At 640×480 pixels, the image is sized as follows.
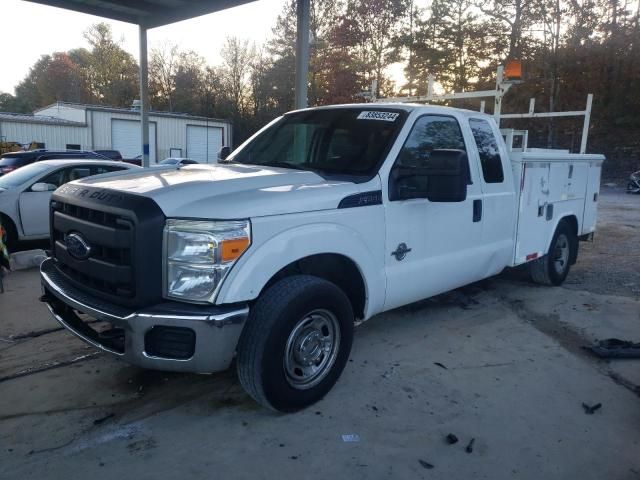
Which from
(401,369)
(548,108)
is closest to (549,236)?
(401,369)

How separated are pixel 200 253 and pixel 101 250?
70 cm

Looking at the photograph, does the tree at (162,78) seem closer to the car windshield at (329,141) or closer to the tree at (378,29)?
the tree at (378,29)

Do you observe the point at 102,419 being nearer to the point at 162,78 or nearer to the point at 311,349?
the point at 311,349

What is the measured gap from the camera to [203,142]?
125ft

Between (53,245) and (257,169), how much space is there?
1.54 metres

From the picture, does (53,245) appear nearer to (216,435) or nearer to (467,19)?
(216,435)

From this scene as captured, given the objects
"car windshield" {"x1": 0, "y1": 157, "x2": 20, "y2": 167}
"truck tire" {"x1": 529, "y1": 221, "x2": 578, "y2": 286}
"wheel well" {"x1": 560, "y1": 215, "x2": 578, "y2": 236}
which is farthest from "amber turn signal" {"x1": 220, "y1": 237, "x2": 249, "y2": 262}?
"car windshield" {"x1": 0, "y1": 157, "x2": 20, "y2": 167}

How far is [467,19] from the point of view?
30609 millimetres

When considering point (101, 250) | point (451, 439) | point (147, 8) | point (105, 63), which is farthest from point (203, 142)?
point (451, 439)

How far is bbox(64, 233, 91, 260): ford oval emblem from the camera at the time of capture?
3.19m

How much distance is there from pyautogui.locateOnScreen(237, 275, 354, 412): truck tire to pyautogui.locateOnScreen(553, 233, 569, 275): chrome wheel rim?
403 cm

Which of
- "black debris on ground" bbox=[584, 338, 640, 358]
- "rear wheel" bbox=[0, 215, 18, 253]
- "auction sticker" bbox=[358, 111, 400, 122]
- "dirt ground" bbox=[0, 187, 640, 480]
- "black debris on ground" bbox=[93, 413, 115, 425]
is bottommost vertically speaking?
Answer: "black debris on ground" bbox=[93, 413, 115, 425]

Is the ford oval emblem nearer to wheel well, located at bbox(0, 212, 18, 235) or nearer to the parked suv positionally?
wheel well, located at bbox(0, 212, 18, 235)

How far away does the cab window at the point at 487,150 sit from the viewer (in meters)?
4.77
